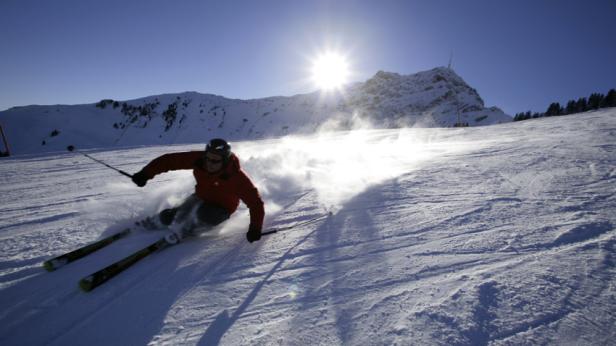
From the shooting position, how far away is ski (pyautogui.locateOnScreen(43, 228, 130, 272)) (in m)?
2.86

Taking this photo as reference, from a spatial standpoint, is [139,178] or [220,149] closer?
[220,149]

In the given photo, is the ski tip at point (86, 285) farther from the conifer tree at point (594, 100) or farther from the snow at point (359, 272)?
the conifer tree at point (594, 100)

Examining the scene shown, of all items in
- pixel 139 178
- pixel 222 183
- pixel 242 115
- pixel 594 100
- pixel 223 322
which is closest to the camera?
Result: pixel 223 322

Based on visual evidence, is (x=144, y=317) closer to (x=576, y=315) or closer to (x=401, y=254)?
(x=401, y=254)

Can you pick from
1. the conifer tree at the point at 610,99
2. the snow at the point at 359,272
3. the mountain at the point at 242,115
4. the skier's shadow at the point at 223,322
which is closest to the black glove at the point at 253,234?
the snow at the point at 359,272

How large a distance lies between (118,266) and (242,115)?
5537 inches

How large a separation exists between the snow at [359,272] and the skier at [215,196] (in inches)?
10.6

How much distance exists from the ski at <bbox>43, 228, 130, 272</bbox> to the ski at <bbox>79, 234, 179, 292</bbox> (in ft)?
2.17

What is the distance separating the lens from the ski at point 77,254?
2855mm

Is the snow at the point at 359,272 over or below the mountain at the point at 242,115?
below

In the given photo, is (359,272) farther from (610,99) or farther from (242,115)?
(242,115)

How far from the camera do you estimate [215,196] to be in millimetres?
3830

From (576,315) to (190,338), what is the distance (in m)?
2.62

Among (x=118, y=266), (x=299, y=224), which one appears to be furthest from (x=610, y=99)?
(x=118, y=266)
